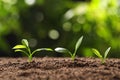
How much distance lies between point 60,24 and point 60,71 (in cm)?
337

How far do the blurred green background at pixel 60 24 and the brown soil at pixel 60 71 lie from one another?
8.08 feet

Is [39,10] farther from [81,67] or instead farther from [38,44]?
[81,67]

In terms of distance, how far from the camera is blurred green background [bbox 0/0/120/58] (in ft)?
17.4

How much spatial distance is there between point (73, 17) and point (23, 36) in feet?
2.58

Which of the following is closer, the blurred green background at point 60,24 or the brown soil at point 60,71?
the brown soil at point 60,71

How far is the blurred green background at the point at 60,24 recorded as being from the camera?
531cm

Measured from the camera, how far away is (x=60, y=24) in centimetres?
575

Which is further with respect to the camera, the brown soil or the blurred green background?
the blurred green background

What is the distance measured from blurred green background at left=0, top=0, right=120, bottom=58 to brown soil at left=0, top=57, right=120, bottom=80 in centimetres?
246

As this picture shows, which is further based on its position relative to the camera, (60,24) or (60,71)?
(60,24)

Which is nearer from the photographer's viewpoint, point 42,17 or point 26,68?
point 26,68

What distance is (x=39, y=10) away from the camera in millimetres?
6078

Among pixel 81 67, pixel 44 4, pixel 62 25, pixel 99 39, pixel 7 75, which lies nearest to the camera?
pixel 7 75

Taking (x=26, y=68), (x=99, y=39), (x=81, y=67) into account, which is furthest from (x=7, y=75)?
(x=99, y=39)
